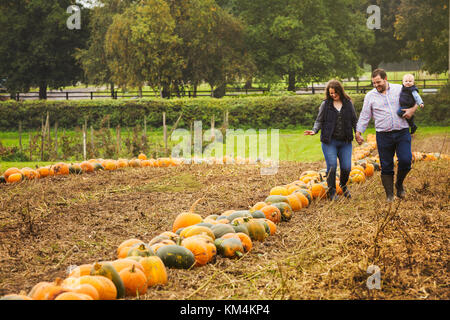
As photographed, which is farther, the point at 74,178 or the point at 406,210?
the point at 74,178

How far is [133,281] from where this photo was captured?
3131mm

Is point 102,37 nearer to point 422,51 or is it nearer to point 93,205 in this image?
point 422,51

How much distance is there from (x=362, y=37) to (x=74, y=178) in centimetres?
2947

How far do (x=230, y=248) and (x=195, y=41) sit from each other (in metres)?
22.3

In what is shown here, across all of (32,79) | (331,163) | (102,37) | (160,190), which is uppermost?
(102,37)

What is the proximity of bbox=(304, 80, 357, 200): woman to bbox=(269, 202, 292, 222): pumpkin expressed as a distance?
1.04 metres

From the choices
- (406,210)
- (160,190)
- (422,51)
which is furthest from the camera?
(422,51)

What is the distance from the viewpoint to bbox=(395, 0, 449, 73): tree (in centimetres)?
2648

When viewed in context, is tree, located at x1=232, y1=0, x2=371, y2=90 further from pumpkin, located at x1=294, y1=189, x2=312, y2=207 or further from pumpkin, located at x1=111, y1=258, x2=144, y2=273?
pumpkin, located at x1=111, y1=258, x2=144, y2=273

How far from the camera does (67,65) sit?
34.2 m

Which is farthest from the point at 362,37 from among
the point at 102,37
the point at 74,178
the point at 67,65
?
the point at 74,178
